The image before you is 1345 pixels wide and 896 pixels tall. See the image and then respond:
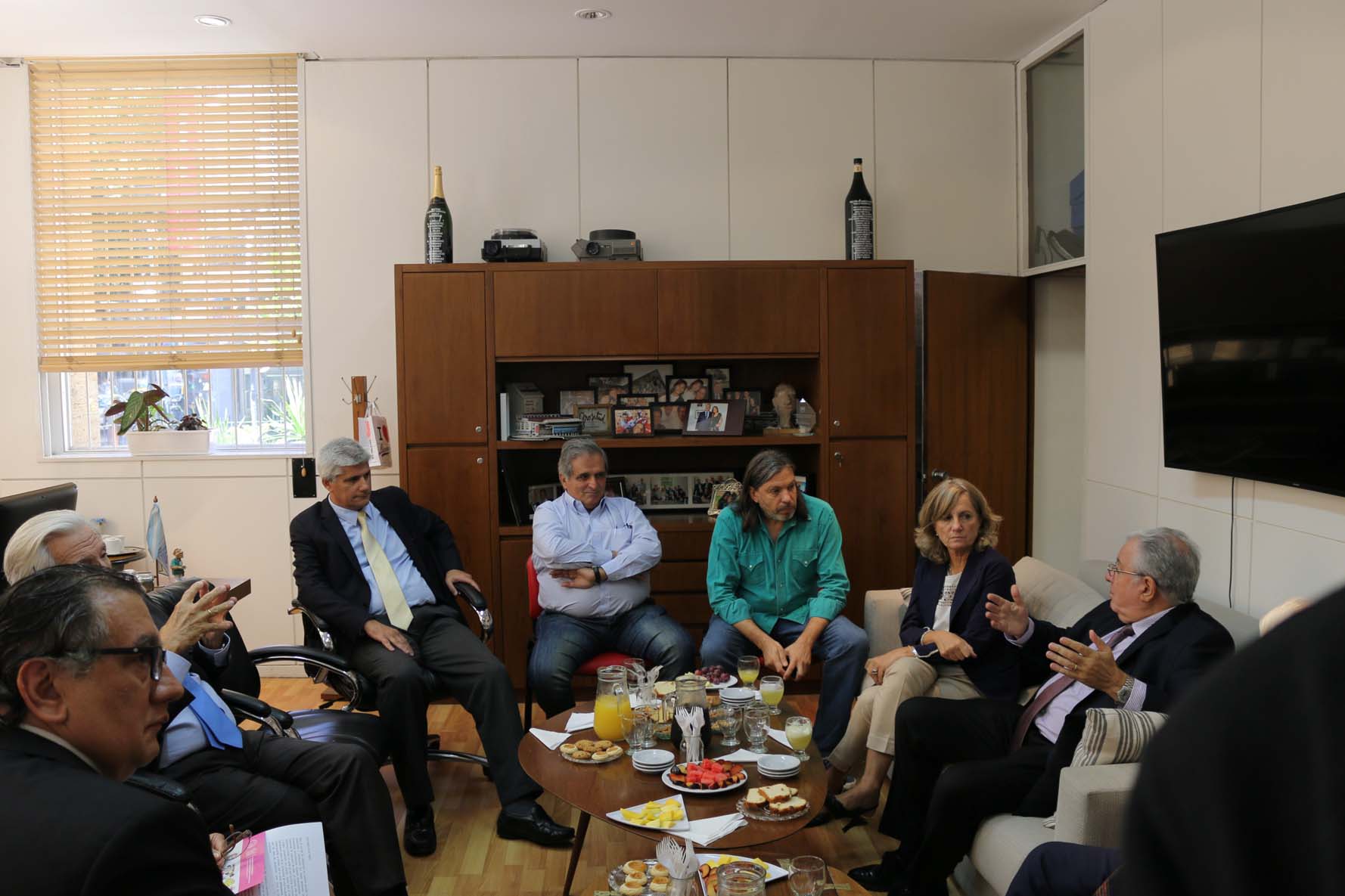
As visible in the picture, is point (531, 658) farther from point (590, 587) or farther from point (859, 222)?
point (859, 222)

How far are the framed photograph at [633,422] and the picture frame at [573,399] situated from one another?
0.25 m

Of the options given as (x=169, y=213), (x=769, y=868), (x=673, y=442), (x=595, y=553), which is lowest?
(x=769, y=868)

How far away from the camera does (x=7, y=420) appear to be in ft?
16.8

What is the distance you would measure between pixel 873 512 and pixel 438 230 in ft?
8.27

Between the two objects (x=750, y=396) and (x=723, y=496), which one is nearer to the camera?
(x=723, y=496)

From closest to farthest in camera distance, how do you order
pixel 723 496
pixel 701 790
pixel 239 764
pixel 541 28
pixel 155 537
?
1. pixel 701 790
2. pixel 239 764
3. pixel 155 537
4. pixel 541 28
5. pixel 723 496

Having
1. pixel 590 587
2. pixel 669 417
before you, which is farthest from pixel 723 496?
pixel 590 587

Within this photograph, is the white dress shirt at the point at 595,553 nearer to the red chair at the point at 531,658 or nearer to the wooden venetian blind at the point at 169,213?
the red chair at the point at 531,658

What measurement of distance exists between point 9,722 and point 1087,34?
470 cm

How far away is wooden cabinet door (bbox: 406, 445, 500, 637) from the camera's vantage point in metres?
4.72

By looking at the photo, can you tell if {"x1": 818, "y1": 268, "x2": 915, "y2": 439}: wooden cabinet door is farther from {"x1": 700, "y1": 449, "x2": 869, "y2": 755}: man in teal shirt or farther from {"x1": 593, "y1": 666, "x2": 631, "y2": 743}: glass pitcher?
{"x1": 593, "y1": 666, "x2": 631, "y2": 743}: glass pitcher

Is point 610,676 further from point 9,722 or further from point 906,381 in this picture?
point 906,381

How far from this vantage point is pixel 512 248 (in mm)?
4750

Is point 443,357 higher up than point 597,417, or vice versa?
point 443,357
